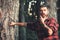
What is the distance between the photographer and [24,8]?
243 inches

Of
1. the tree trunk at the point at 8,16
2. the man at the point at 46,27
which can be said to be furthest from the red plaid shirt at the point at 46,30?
the tree trunk at the point at 8,16

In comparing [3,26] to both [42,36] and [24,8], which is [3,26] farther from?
[24,8]

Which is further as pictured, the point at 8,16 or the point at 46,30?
the point at 8,16

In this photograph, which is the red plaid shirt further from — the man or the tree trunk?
the tree trunk

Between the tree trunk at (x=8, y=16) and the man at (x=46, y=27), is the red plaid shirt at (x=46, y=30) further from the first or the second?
the tree trunk at (x=8, y=16)

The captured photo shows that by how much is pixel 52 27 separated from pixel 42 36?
0.20 meters

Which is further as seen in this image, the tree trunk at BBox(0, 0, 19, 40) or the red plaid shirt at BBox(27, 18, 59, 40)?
the tree trunk at BBox(0, 0, 19, 40)

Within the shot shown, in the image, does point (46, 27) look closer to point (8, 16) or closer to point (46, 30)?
point (46, 30)

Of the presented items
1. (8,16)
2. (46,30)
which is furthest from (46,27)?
(8,16)

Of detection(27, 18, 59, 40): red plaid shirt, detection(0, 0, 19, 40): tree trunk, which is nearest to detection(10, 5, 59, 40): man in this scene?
detection(27, 18, 59, 40): red plaid shirt

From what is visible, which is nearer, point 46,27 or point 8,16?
point 46,27

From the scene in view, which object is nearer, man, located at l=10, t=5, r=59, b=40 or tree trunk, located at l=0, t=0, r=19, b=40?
man, located at l=10, t=5, r=59, b=40

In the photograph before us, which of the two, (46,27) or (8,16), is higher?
(8,16)

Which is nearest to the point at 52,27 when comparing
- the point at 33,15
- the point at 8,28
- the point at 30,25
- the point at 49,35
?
the point at 49,35
